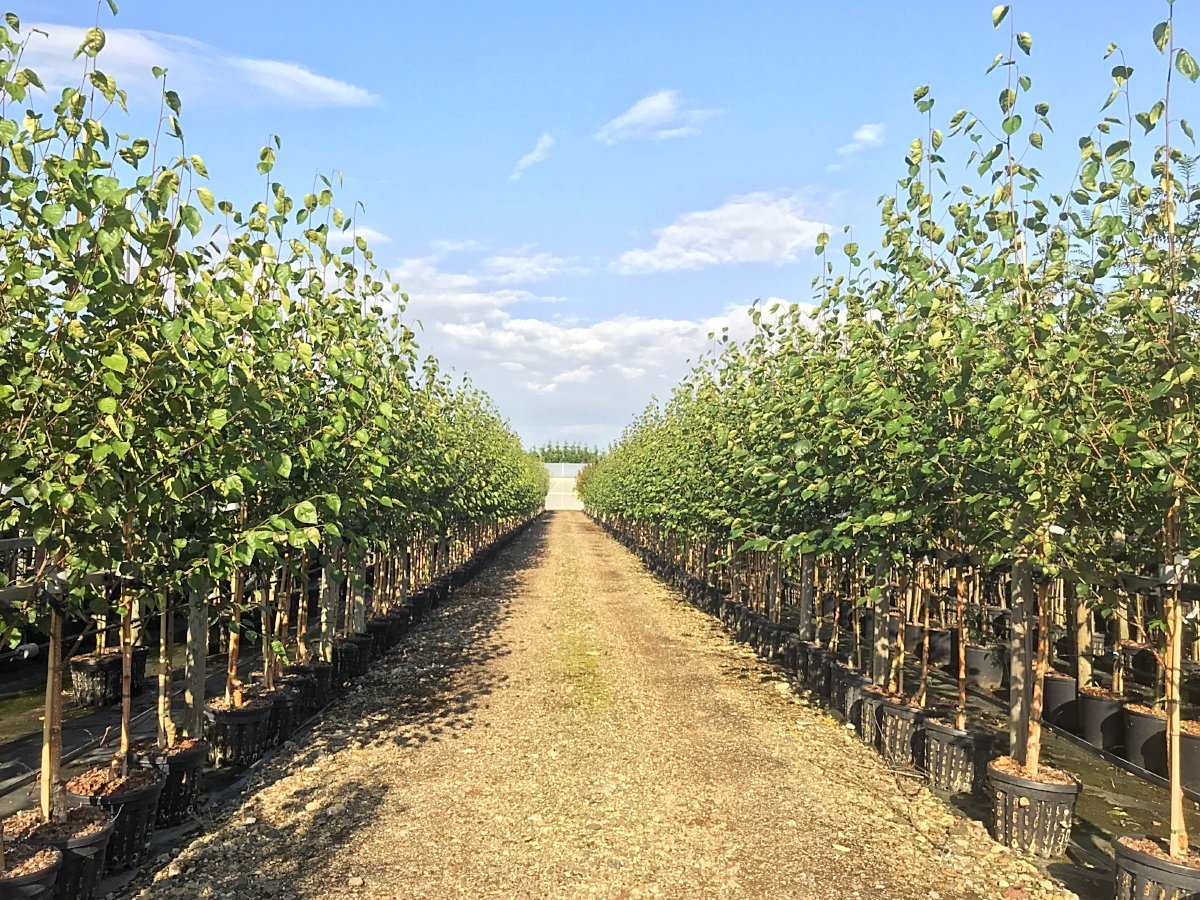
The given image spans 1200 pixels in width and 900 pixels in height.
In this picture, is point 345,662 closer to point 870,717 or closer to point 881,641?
point 870,717

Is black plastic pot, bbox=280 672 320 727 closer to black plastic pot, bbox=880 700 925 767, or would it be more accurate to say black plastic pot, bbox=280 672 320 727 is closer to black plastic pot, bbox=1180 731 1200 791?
black plastic pot, bbox=880 700 925 767

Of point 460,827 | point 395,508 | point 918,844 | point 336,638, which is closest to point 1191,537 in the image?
point 918,844

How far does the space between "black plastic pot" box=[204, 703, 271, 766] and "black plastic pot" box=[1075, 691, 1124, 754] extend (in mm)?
8506

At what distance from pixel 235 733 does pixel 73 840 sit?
265 centimetres

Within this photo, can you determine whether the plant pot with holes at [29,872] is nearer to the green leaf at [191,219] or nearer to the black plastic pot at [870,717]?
the green leaf at [191,219]

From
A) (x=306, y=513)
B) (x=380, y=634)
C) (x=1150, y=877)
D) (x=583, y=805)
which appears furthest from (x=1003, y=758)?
(x=380, y=634)

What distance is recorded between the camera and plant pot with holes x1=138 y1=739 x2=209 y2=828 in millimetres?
→ 5656

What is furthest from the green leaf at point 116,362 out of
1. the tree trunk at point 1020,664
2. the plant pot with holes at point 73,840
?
the tree trunk at point 1020,664

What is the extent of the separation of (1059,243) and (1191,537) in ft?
6.71

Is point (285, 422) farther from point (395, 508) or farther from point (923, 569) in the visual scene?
point (923, 569)

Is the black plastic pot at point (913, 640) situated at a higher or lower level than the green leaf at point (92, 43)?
lower

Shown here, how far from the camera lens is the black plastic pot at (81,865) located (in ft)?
14.0

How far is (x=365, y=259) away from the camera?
26.0 ft

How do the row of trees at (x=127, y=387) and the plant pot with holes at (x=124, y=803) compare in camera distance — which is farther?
the plant pot with holes at (x=124, y=803)
